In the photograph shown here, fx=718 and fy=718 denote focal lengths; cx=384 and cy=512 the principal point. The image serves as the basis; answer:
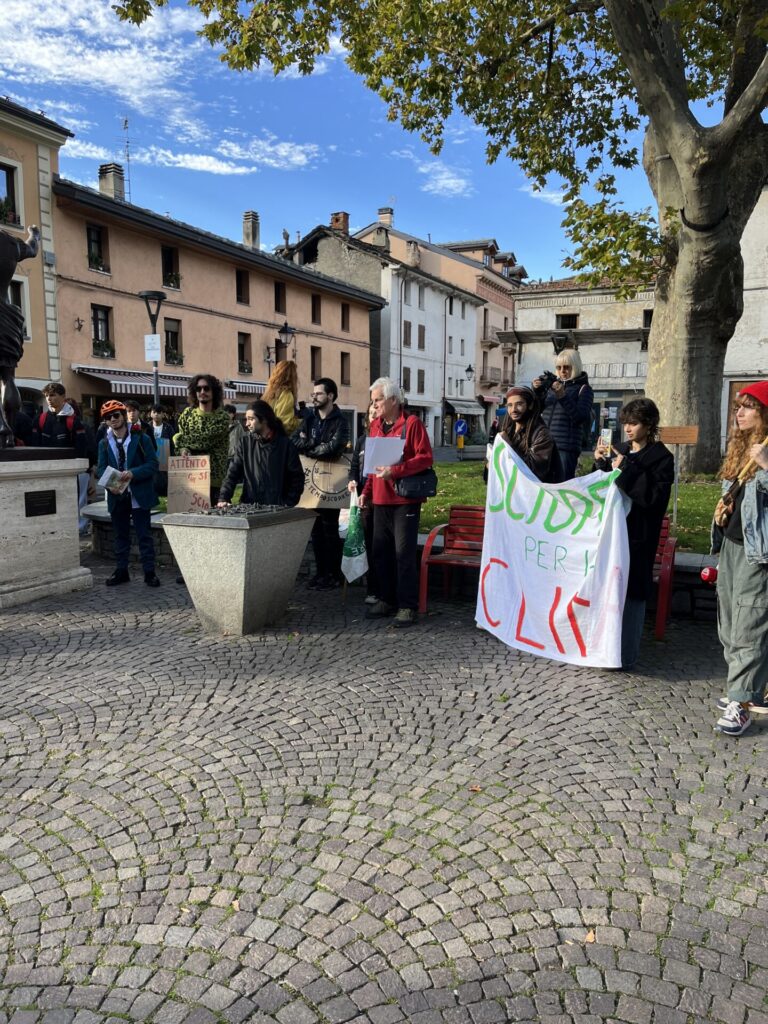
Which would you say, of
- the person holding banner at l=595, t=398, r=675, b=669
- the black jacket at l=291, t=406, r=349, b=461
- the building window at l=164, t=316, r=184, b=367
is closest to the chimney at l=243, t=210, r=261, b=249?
the building window at l=164, t=316, r=184, b=367

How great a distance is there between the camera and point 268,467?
6164 mm

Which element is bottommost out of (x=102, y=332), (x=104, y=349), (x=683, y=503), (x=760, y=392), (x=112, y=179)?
(x=683, y=503)

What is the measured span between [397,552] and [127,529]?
3115 mm

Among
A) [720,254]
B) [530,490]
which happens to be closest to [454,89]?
[720,254]

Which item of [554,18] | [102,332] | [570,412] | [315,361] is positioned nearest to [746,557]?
[570,412]

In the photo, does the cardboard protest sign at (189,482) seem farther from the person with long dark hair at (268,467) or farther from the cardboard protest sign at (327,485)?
the cardboard protest sign at (327,485)

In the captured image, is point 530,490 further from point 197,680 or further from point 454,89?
point 454,89

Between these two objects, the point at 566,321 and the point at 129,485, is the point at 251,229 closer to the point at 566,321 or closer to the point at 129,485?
the point at 566,321

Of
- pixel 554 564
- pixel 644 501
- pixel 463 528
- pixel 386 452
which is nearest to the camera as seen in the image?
pixel 644 501

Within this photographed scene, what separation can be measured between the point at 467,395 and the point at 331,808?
53698 mm

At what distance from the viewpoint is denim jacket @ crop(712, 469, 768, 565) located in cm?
368

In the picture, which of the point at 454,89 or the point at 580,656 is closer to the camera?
the point at 580,656

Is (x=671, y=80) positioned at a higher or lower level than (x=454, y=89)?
lower

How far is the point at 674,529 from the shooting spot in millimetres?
7727
